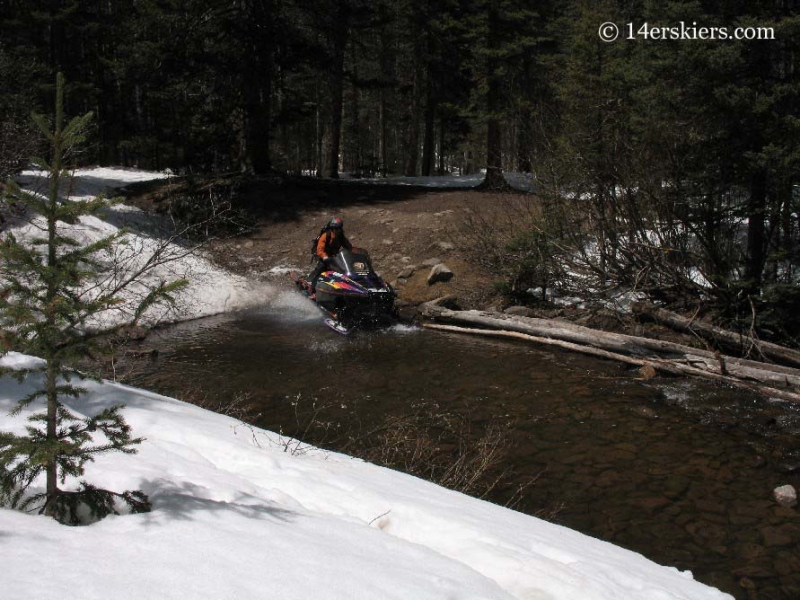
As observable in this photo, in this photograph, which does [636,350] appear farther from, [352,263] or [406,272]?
[406,272]

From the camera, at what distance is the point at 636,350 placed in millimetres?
9867

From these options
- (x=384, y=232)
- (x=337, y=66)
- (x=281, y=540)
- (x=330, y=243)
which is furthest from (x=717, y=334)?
(x=337, y=66)

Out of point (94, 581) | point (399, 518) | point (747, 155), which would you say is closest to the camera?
point (94, 581)

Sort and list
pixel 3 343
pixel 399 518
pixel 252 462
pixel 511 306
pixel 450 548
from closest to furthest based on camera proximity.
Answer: pixel 3 343
pixel 450 548
pixel 399 518
pixel 252 462
pixel 511 306

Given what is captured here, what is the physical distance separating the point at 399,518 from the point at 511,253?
31.8 ft

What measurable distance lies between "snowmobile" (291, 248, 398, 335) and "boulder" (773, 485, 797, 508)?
694cm

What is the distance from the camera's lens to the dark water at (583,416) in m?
5.26

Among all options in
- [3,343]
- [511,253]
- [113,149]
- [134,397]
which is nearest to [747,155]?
[511,253]

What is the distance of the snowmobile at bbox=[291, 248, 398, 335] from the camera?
36.9 feet

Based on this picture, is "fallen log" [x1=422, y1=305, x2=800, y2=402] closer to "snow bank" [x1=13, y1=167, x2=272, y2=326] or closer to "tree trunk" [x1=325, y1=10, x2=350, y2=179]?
"snow bank" [x1=13, y1=167, x2=272, y2=326]

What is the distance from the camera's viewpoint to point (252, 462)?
190 inches

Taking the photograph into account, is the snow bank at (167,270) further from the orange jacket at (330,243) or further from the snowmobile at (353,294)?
the snowmobile at (353,294)

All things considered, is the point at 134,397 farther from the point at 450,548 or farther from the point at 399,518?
the point at 450,548
